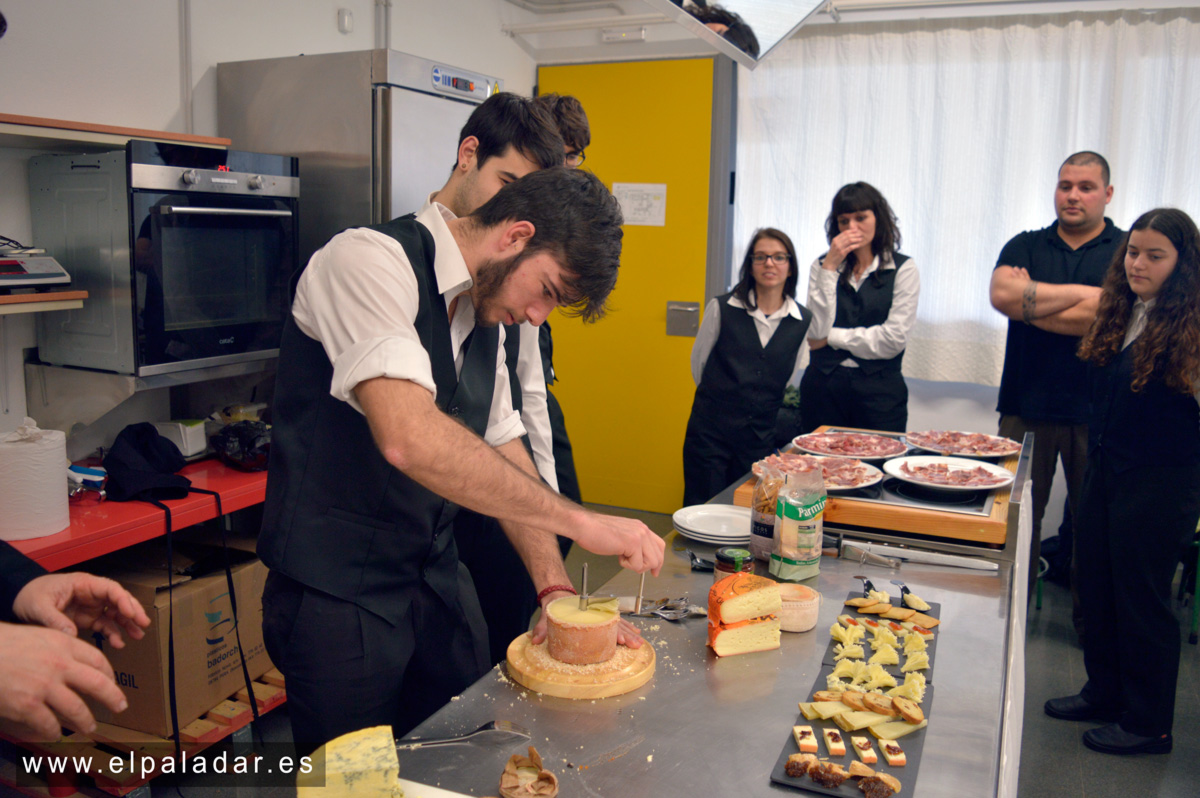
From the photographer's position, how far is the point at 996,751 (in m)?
1.21

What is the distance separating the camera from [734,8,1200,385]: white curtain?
4.13 m

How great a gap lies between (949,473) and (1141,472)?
0.83 meters

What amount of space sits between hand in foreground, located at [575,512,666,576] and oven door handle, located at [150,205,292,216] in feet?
5.95

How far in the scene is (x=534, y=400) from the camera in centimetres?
204

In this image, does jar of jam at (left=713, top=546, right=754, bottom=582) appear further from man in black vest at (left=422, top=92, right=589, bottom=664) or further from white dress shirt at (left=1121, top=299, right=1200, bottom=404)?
white dress shirt at (left=1121, top=299, right=1200, bottom=404)

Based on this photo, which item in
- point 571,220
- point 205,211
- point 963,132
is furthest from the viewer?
point 963,132

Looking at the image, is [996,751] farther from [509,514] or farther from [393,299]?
[393,299]

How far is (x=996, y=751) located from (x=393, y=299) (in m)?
1.06

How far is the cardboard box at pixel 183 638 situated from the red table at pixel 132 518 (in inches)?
10.4

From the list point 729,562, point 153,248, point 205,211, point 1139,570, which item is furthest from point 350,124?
point 1139,570

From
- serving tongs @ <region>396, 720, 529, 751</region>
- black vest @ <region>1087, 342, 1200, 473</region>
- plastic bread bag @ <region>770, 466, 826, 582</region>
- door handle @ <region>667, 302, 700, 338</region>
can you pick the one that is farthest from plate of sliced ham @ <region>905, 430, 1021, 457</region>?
door handle @ <region>667, 302, 700, 338</region>

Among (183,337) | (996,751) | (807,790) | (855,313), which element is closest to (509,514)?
(807,790)

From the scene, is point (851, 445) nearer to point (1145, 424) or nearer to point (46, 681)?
point (1145, 424)

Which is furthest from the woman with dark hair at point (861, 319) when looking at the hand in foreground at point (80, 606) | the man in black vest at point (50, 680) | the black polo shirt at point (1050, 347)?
the man in black vest at point (50, 680)
